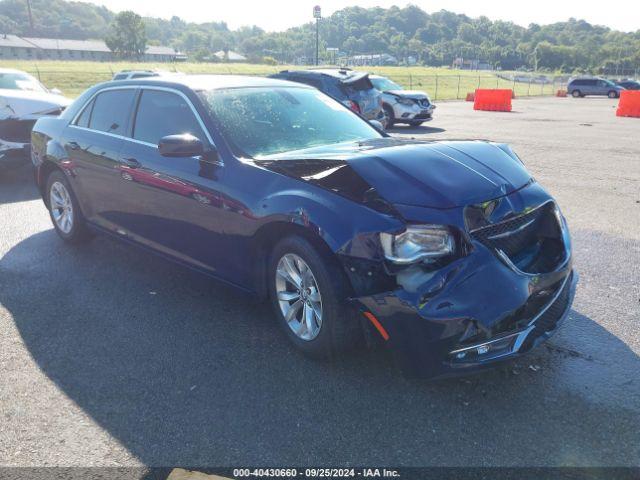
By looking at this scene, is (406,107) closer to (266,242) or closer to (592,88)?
(266,242)

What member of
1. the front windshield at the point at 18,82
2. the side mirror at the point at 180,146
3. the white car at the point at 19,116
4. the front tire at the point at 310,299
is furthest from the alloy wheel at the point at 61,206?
the front windshield at the point at 18,82

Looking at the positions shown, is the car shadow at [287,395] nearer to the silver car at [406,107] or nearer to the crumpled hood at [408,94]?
the silver car at [406,107]

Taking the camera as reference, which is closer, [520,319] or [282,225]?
[520,319]

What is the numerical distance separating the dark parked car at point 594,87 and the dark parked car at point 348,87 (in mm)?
37089

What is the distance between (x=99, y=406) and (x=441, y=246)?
2.05 m

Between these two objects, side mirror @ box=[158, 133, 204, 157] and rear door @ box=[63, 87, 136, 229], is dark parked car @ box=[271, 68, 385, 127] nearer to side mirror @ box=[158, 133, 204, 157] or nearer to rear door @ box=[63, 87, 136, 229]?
rear door @ box=[63, 87, 136, 229]

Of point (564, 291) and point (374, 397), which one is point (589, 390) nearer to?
point (564, 291)

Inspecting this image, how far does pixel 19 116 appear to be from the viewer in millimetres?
8891

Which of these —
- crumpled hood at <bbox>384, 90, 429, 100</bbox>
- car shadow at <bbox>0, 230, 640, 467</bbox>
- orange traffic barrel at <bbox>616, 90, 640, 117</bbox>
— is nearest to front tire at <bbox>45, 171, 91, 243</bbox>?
car shadow at <bbox>0, 230, 640, 467</bbox>

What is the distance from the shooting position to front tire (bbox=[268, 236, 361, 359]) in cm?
312

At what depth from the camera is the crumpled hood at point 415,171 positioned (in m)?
3.04

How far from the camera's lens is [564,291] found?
3244 millimetres

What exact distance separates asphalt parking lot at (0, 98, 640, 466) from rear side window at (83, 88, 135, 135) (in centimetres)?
134

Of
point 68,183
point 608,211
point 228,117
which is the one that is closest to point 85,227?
point 68,183
